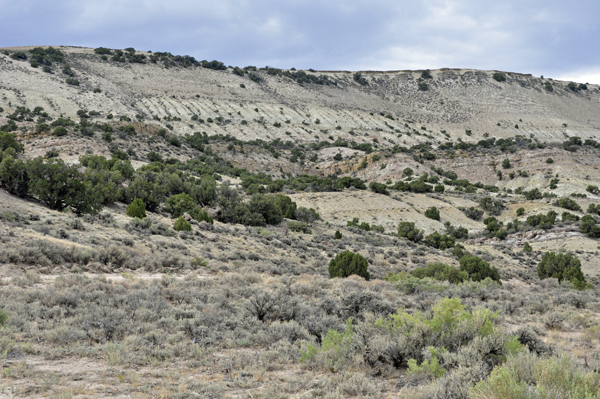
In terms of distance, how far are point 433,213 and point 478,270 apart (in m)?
20.6

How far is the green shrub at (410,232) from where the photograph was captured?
104 feet

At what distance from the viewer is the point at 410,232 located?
105ft

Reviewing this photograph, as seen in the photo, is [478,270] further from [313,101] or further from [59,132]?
[313,101]

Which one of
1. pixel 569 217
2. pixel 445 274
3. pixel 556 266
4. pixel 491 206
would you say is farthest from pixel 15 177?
pixel 569 217

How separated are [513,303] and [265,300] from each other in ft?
21.8

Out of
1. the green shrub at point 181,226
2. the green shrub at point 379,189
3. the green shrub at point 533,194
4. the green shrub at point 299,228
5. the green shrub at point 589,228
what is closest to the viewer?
A: the green shrub at point 181,226


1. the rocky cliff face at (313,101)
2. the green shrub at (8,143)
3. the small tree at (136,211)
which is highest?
the rocky cliff face at (313,101)

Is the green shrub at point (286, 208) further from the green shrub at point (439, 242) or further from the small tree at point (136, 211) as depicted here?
the small tree at point (136, 211)

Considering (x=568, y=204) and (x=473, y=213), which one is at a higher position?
(x=568, y=204)

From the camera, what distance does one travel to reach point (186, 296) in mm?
9109

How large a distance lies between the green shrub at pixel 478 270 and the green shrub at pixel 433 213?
63.2 ft

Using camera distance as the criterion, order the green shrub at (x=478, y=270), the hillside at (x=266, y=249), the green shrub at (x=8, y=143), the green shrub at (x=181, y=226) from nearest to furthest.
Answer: the hillside at (x=266, y=249) → the green shrub at (x=478, y=270) → the green shrub at (x=181, y=226) → the green shrub at (x=8, y=143)

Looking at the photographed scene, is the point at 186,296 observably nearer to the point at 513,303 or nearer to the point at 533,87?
the point at 513,303

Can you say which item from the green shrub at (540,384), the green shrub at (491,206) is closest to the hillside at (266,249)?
the green shrub at (540,384)
